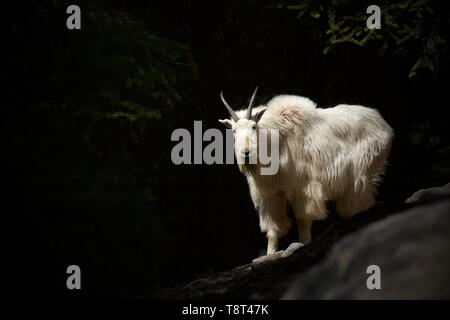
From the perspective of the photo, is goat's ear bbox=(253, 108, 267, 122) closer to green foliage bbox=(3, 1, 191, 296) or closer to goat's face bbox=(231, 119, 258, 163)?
goat's face bbox=(231, 119, 258, 163)

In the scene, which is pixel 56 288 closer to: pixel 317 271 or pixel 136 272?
→ pixel 136 272

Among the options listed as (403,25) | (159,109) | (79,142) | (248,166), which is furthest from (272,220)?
(79,142)

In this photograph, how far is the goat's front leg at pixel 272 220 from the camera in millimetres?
6078

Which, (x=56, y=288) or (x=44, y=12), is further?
(x=44, y=12)

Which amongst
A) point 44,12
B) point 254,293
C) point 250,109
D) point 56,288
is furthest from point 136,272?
point 250,109

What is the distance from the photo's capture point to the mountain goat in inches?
239

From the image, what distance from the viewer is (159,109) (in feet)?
23.0

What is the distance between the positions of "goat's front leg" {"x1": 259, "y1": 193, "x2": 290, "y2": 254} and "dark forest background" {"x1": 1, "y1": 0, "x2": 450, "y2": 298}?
126cm

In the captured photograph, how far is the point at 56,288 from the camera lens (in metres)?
2.99

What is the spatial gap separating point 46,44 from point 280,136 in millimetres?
3413

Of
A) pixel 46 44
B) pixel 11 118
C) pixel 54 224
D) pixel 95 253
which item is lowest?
pixel 95 253

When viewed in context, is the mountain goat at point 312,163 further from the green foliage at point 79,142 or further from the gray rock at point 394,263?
the gray rock at point 394,263

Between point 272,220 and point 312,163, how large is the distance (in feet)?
2.89

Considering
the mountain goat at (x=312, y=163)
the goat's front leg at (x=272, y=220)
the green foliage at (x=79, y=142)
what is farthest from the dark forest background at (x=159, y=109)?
the goat's front leg at (x=272, y=220)
